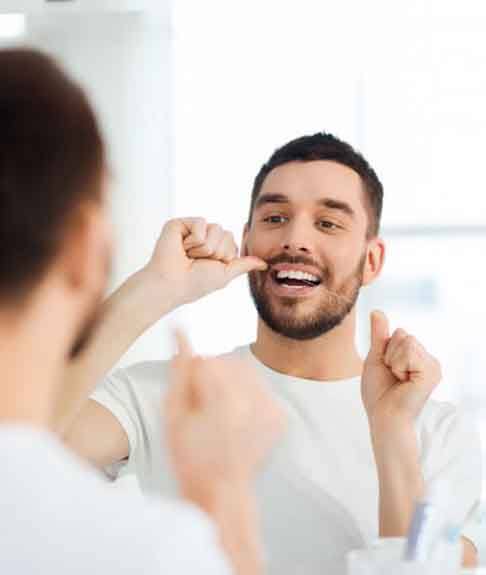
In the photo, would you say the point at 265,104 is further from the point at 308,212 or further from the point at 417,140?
the point at 308,212

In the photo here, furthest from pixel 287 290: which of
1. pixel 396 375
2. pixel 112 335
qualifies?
pixel 112 335

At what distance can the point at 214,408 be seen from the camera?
0.75 m

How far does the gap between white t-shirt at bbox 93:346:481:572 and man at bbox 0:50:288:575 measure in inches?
30.9

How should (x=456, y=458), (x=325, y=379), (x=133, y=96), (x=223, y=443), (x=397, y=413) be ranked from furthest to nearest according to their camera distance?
1. (x=133, y=96)
2. (x=325, y=379)
3. (x=456, y=458)
4. (x=397, y=413)
5. (x=223, y=443)

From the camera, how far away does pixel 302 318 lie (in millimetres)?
1615

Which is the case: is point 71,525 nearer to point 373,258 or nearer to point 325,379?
point 325,379


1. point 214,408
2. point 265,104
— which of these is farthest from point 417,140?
point 214,408

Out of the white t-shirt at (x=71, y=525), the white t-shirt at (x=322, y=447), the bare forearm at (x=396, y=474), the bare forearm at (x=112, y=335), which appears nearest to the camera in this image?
the white t-shirt at (x=71, y=525)

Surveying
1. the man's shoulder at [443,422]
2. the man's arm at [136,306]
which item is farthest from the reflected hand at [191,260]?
the man's shoulder at [443,422]

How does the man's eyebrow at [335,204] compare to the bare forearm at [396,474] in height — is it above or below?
above

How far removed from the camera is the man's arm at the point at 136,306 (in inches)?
49.8

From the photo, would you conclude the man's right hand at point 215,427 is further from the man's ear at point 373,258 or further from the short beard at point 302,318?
the man's ear at point 373,258

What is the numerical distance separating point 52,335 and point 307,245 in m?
0.95

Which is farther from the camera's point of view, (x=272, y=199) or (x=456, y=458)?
(x=272, y=199)
